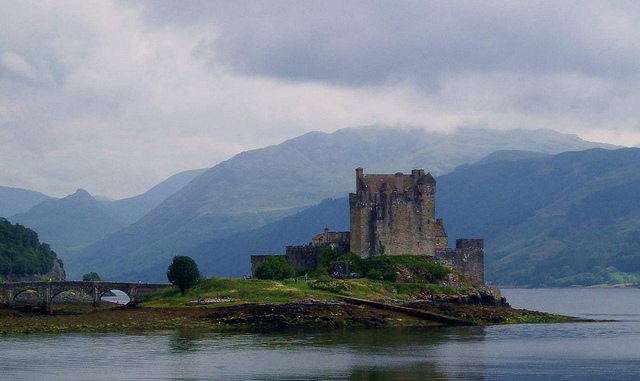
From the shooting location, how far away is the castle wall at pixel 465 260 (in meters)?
141

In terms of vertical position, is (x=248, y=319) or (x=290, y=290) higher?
(x=290, y=290)

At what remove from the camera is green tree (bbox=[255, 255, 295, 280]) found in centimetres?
13400

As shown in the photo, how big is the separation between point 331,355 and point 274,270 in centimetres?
4593

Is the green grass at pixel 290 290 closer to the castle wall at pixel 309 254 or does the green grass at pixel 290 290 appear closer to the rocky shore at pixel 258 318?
the rocky shore at pixel 258 318

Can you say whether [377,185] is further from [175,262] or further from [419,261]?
[175,262]

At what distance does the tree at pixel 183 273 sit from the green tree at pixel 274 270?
7893 millimetres

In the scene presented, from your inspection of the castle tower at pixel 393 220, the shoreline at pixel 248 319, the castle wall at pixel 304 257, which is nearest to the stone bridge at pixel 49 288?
the castle wall at pixel 304 257

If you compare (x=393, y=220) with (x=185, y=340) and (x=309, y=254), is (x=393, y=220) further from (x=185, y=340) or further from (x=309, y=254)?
(x=185, y=340)

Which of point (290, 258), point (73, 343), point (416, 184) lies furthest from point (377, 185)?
point (73, 343)

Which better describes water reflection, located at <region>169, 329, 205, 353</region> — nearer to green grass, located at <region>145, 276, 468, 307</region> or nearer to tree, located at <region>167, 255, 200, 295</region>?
green grass, located at <region>145, 276, 468, 307</region>

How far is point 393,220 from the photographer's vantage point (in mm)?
138375

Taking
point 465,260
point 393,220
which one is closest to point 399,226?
point 393,220

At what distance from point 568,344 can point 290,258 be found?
5067cm

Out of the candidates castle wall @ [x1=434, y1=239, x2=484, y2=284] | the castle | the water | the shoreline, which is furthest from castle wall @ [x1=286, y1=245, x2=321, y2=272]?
the water
